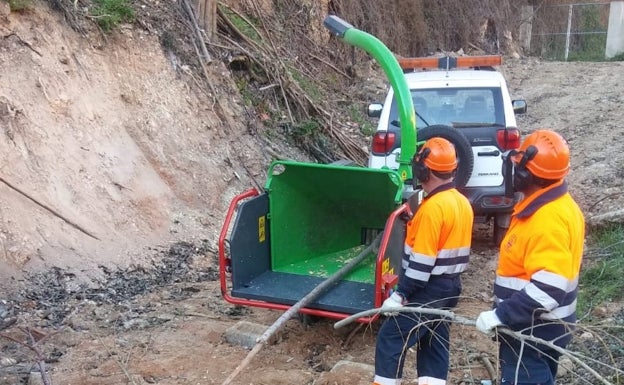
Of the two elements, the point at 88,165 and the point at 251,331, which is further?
the point at 88,165

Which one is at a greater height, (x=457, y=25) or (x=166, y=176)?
(x=457, y=25)

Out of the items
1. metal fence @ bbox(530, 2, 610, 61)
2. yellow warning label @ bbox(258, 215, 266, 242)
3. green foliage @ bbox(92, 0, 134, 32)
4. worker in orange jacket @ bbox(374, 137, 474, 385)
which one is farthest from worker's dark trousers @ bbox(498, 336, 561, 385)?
metal fence @ bbox(530, 2, 610, 61)

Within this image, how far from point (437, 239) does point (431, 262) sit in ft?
0.47

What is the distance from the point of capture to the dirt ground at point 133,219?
5262 mm

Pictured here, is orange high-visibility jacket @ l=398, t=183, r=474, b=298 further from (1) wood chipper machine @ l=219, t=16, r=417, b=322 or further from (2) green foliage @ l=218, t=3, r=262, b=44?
(2) green foliage @ l=218, t=3, r=262, b=44

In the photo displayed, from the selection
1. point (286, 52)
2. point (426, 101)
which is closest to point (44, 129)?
point (426, 101)

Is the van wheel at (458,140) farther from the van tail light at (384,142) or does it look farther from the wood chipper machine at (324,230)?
the wood chipper machine at (324,230)

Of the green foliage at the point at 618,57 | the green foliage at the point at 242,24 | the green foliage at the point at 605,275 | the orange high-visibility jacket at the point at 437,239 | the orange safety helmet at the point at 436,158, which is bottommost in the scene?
the green foliage at the point at 605,275

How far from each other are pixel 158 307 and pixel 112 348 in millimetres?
906

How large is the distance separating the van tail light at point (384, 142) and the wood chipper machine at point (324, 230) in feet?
4.95

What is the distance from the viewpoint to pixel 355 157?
1148cm

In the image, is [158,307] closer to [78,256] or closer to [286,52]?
[78,256]

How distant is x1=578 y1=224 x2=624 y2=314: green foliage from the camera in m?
5.94

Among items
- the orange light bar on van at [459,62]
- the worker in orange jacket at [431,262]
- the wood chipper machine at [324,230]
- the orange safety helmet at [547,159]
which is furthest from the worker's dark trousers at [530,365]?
the orange light bar on van at [459,62]
